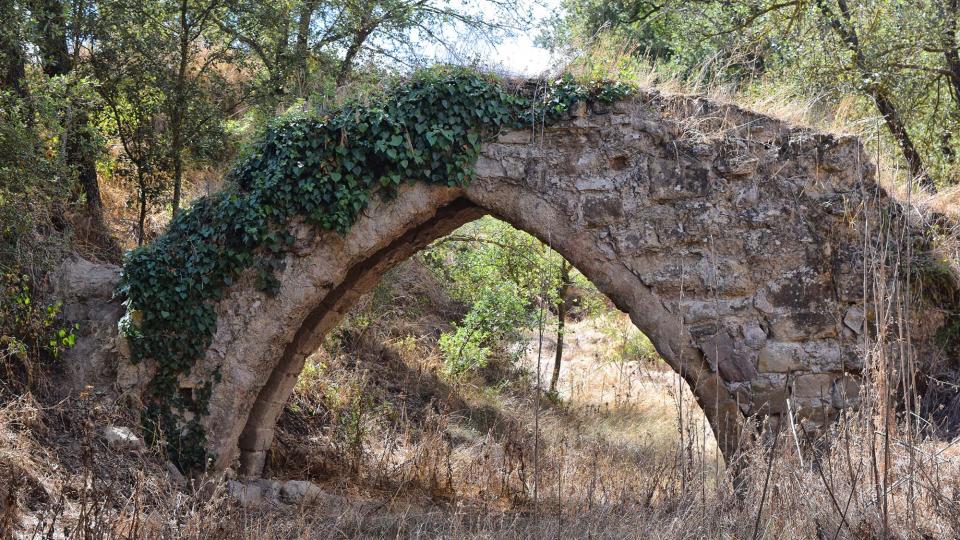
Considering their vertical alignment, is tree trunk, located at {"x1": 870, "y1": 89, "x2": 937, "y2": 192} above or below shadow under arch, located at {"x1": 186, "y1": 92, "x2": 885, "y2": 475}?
above

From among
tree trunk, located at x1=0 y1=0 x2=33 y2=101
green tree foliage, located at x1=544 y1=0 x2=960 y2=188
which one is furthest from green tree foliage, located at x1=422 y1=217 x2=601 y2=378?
tree trunk, located at x1=0 y1=0 x2=33 y2=101

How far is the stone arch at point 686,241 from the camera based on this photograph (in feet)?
20.4

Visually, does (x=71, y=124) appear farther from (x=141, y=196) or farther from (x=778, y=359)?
(x=778, y=359)

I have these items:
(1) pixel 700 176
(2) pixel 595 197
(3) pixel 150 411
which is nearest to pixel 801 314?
(1) pixel 700 176

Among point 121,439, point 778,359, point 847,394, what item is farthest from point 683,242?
point 121,439

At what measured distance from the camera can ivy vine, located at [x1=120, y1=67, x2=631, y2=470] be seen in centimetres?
641

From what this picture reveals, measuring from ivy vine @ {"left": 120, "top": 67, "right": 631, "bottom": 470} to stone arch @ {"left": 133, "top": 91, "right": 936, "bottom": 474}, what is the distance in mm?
129

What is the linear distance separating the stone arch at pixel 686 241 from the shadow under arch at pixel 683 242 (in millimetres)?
11

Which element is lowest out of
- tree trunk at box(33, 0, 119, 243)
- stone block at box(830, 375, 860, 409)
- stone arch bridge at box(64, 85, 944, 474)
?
stone block at box(830, 375, 860, 409)

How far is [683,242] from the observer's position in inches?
248

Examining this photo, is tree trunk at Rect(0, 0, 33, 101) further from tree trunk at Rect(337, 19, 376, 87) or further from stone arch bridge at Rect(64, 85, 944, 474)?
tree trunk at Rect(337, 19, 376, 87)

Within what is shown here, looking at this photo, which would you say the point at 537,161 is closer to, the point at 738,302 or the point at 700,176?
the point at 700,176

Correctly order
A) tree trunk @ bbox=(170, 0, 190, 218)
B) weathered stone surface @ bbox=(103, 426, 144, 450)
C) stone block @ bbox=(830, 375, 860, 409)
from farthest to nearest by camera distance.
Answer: tree trunk @ bbox=(170, 0, 190, 218) → stone block @ bbox=(830, 375, 860, 409) → weathered stone surface @ bbox=(103, 426, 144, 450)

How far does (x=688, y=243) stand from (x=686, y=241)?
0.02 meters
